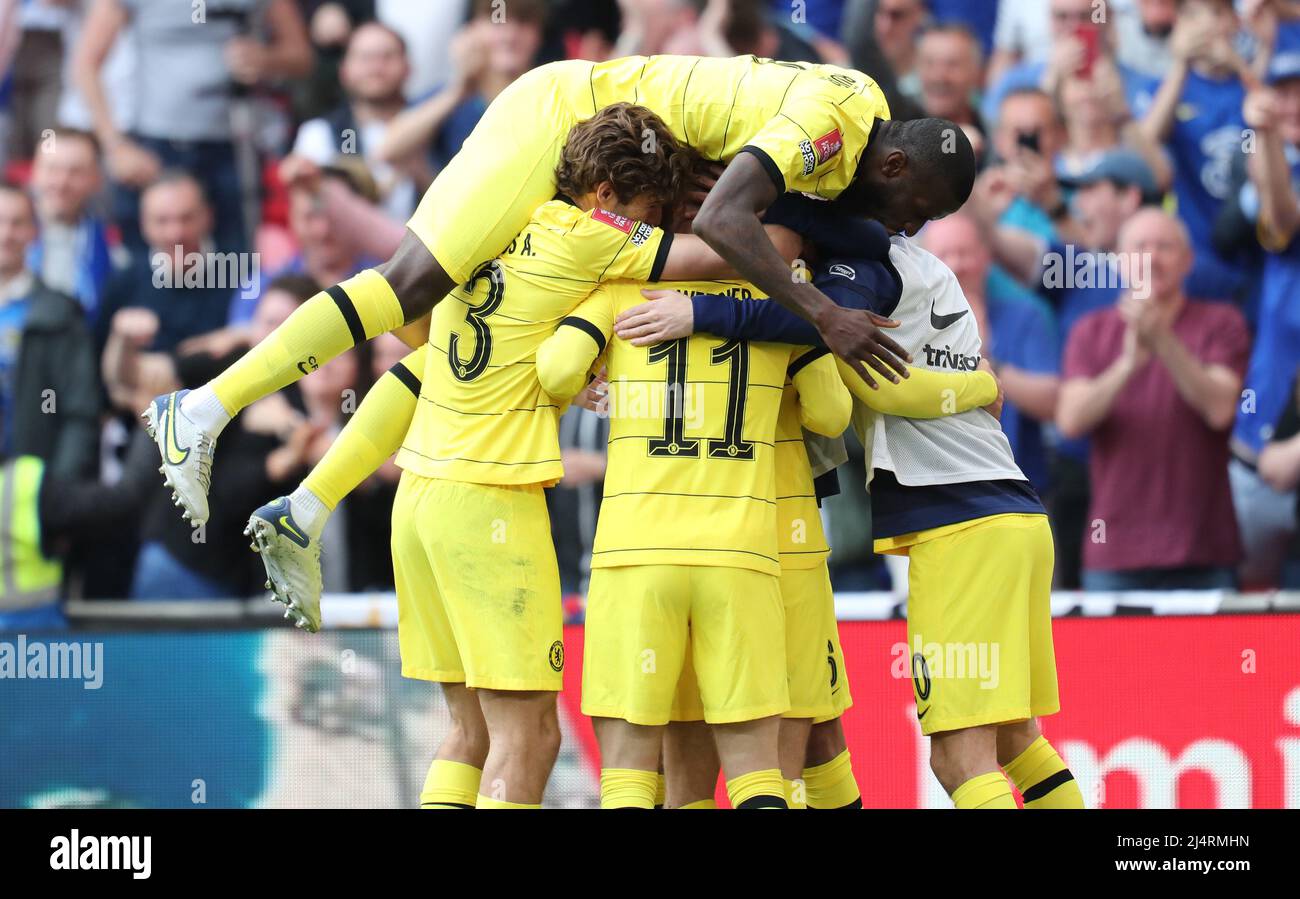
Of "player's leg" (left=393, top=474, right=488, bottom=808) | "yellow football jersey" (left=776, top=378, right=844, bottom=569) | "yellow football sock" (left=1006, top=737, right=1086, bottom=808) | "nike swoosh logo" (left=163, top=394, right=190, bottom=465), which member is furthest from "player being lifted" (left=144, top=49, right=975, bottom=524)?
"yellow football sock" (left=1006, top=737, right=1086, bottom=808)

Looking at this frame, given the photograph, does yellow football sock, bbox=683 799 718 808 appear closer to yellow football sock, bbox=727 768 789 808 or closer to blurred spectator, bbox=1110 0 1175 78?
yellow football sock, bbox=727 768 789 808

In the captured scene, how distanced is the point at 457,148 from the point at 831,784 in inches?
150

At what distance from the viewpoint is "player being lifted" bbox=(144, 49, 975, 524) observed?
4008 mm

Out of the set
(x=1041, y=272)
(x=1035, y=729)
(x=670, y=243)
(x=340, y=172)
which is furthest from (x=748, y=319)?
(x=340, y=172)

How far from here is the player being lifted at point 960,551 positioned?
14.1ft

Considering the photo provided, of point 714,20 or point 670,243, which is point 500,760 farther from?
point 714,20

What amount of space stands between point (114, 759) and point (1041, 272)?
4.46 meters

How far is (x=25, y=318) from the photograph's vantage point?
7188mm

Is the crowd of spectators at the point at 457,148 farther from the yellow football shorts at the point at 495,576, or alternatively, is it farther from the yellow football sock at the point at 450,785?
the yellow football shorts at the point at 495,576

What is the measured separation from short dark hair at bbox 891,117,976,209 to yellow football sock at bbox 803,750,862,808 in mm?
1682

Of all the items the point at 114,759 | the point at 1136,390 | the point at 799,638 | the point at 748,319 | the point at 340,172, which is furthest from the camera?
the point at 340,172

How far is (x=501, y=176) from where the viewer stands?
4297 millimetres

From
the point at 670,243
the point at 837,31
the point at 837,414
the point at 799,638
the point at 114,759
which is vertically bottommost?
the point at 114,759

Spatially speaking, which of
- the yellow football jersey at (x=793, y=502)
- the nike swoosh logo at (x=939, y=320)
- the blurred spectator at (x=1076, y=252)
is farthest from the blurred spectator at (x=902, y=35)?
the yellow football jersey at (x=793, y=502)
